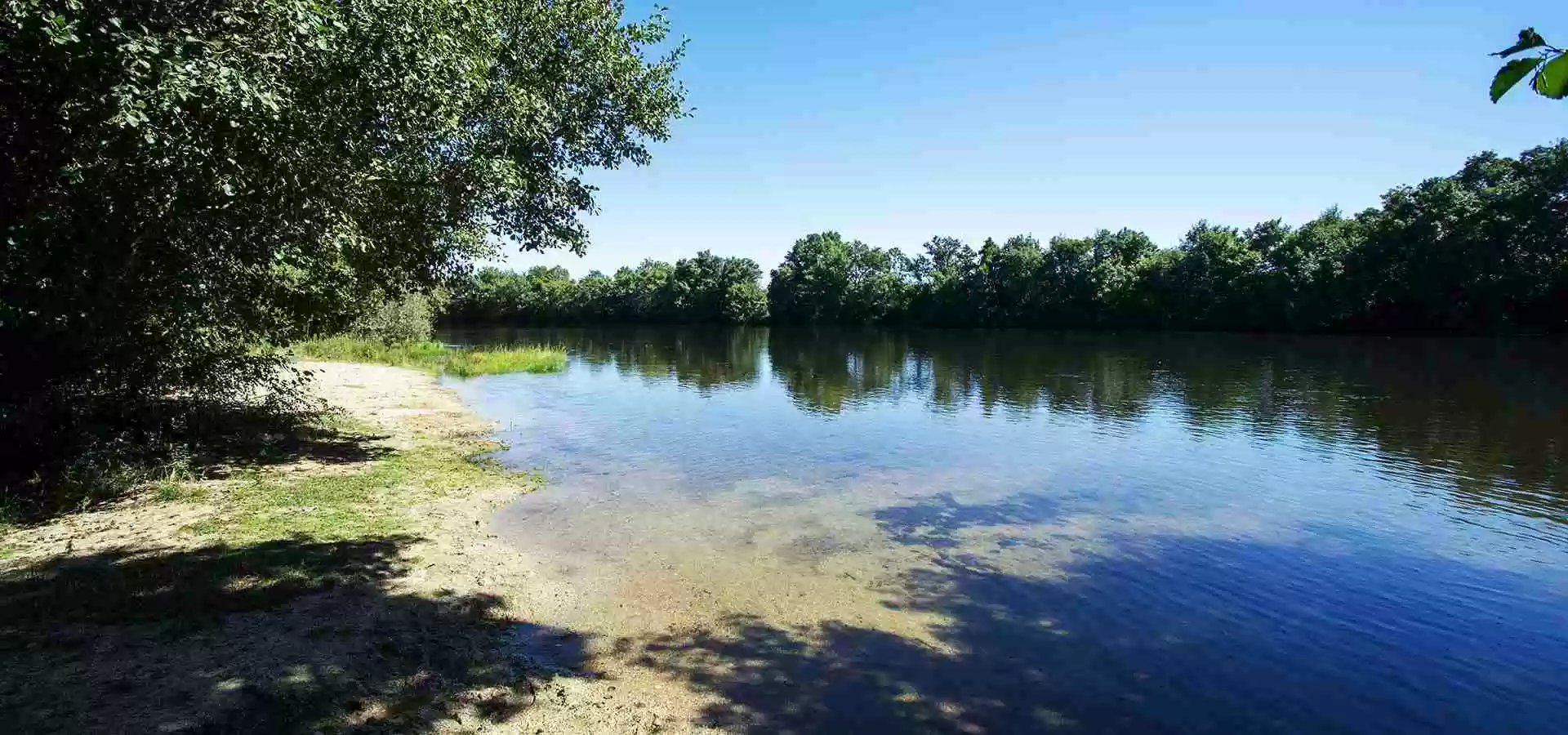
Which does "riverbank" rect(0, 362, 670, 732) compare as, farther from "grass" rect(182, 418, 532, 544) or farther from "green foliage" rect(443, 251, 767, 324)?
"green foliage" rect(443, 251, 767, 324)

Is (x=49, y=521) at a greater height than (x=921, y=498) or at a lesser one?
greater

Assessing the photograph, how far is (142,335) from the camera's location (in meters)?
11.5

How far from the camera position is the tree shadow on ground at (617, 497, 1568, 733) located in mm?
6809

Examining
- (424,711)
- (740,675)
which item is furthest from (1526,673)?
(424,711)

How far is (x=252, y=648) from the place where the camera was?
21.4ft

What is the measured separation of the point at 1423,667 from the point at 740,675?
7.08 metres

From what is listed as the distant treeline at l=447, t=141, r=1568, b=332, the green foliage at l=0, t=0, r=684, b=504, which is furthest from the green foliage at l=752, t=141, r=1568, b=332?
the green foliage at l=0, t=0, r=684, b=504

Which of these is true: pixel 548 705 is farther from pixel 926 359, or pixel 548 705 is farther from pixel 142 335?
pixel 926 359

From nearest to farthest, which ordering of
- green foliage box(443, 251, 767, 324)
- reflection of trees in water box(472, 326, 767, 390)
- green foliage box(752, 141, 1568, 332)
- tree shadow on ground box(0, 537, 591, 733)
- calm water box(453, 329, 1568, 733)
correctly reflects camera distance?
1. tree shadow on ground box(0, 537, 591, 733)
2. calm water box(453, 329, 1568, 733)
3. reflection of trees in water box(472, 326, 767, 390)
4. green foliage box(752, 141, 1568, 332)
5. green foliage box(443, 251, 767, 324)

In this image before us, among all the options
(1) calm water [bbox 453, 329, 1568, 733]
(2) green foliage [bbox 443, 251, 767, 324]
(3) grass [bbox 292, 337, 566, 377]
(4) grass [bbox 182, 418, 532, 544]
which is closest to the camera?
(1) calm water [bbox 453, 329, 1568, 733]

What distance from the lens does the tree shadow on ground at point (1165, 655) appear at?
6809 millimetres

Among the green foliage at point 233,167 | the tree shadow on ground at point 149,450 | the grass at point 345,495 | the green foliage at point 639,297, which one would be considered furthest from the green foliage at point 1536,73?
the green foliage at point 639,297

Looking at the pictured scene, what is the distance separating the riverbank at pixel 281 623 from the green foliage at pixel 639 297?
104174 mm

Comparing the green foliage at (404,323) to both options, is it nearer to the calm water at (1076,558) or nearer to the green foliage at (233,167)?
the calm water at (1076,558)
